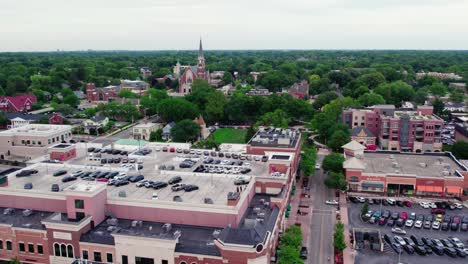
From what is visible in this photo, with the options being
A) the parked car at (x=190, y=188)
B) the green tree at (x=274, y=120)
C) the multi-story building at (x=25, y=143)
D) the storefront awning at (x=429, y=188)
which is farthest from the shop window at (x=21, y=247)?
the green tree at (x=274, y=120)

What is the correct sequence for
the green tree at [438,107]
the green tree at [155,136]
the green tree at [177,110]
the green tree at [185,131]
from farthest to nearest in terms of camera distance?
1. the green tree at [438,107]
2. the green tree at [177,110]
3. the green tree at [155,136]
4. the green tree at [185,131]

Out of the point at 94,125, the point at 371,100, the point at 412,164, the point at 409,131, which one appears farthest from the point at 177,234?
the point at 371,100

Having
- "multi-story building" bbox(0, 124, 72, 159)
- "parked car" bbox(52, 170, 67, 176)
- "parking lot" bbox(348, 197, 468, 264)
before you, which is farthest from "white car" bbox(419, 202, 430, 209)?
"multi-story building" bbox(0, 124, 72, 159)

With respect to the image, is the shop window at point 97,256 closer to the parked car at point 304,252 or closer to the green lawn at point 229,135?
the parked car at point 304,252

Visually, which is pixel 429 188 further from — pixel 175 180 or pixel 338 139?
pixel 175 180

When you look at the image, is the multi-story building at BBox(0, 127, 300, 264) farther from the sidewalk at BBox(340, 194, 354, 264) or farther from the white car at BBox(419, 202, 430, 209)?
the white car at BBox(419, 202, 430, 209)

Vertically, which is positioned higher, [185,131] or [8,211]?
[8,211]

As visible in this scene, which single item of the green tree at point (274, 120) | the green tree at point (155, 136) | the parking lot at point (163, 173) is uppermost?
the parking lot at point (163, 173)
